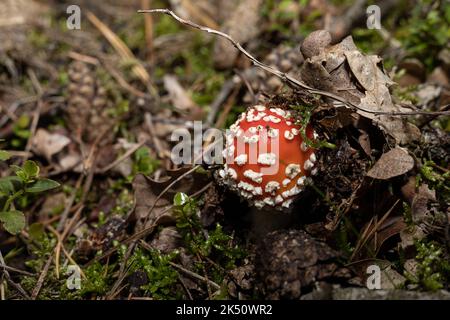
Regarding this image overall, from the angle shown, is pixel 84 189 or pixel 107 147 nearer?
pixel 84 189

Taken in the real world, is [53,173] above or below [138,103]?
below

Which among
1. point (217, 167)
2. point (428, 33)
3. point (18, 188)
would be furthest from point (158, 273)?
point (428, 33)

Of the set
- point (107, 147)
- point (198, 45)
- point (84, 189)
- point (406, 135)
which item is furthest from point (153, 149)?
point (406, 135)

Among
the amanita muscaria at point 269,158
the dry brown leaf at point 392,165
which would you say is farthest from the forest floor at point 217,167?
the amanita muscaria at point 269,158

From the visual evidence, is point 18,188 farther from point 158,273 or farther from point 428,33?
point 428,33

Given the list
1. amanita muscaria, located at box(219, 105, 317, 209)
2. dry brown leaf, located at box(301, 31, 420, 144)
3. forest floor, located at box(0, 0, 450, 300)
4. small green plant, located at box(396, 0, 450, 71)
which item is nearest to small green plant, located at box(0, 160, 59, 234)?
forest floor, located at box(0, 0, 450, 300)

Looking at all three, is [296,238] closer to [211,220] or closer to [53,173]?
[211,220]

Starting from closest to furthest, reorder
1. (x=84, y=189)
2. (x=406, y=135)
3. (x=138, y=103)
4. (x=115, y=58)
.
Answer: (x=406, y=135)
(x=84, y=189)
(x=138, y=103)
(x=115, y=58)
